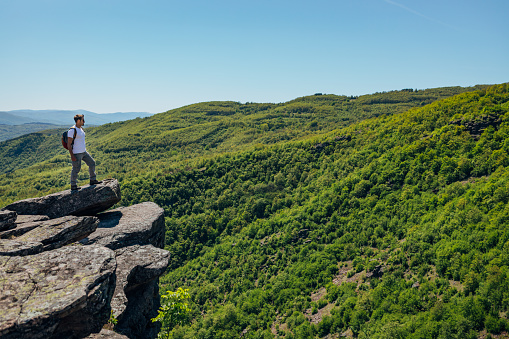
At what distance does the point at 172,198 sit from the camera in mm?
86750

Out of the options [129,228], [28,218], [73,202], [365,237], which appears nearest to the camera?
[28,218]

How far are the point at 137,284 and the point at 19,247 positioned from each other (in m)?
Answer: 5.13

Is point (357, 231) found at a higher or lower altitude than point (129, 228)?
lower

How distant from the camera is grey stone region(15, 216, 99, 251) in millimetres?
11328

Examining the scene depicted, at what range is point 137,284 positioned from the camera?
1344 cm

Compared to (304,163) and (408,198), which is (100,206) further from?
(304,163)

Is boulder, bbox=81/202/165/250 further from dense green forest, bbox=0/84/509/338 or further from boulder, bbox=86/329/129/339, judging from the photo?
dense green forest, bbox=0/84/509/338

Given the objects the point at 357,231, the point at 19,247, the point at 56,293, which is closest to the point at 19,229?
the point at 19,247

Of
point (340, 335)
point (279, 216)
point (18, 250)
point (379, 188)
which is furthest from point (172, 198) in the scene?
point (18, 250)

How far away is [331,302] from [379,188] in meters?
21.4

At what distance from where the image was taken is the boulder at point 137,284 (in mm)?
12202

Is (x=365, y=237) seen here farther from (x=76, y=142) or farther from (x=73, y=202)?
(x=76, y=142)

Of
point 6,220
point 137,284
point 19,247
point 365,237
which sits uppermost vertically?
point 6,220

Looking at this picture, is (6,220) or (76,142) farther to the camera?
(76,142)
